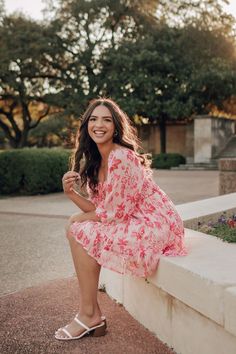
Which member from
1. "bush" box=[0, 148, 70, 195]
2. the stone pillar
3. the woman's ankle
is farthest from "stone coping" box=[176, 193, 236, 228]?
"bush" box=[0, 148, 70, 195]

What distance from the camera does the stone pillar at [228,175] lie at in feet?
29.7

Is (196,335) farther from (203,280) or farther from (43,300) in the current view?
(43,300)

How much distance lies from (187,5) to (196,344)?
2588cm

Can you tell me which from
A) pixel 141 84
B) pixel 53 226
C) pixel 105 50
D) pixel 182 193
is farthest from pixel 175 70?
pixel 53 226

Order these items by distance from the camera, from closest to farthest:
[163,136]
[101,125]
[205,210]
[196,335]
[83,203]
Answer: [196,335]
[101,125]
[83,203]
[205,210]
[163,136]

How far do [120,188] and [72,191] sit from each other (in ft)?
1.55

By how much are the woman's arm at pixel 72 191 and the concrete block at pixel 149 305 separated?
59cm

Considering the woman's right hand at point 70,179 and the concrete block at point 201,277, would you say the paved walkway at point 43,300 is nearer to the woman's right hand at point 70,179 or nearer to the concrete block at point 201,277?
the concrete block at point 201,277

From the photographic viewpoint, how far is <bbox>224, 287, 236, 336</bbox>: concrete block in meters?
2.19

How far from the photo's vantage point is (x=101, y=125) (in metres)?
3.33

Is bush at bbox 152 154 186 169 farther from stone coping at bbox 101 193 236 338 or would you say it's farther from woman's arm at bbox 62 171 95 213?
woman's arm at bbox 62 171 95 213

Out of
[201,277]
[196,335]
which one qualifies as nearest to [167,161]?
[196,335]

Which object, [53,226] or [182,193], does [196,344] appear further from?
[182,193]

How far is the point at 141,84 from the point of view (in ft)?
79.1
